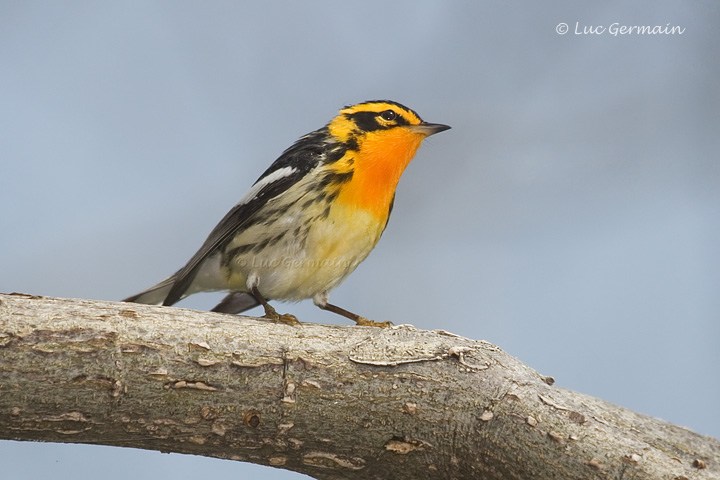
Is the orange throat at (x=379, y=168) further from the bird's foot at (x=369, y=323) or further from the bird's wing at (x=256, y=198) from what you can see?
the bird's foot at (x=369, y=323)

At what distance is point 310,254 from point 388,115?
1.34m

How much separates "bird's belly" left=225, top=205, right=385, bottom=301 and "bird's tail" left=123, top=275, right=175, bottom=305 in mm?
547

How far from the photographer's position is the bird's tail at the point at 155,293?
5375 mm

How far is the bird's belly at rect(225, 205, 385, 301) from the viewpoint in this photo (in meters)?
4.82

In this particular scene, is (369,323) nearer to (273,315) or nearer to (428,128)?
(273,315)

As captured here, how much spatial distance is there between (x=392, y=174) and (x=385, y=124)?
470 mm

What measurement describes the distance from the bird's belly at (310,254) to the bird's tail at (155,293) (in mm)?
547

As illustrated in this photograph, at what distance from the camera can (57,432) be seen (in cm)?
315

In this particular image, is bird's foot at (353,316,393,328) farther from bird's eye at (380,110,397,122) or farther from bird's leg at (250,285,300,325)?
bird's eye at (380,110,397,122)

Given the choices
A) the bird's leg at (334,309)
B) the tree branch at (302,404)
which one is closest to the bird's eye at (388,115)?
the bird's leg at (334,309)

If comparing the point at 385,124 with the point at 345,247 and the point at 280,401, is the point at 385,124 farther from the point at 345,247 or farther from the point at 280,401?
the point at 280,401

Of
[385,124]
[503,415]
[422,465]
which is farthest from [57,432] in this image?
[385,124]

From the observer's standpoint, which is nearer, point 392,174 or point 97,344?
point 97,344

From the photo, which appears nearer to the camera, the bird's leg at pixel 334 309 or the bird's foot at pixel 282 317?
the bird's foot at pixel 282 317
